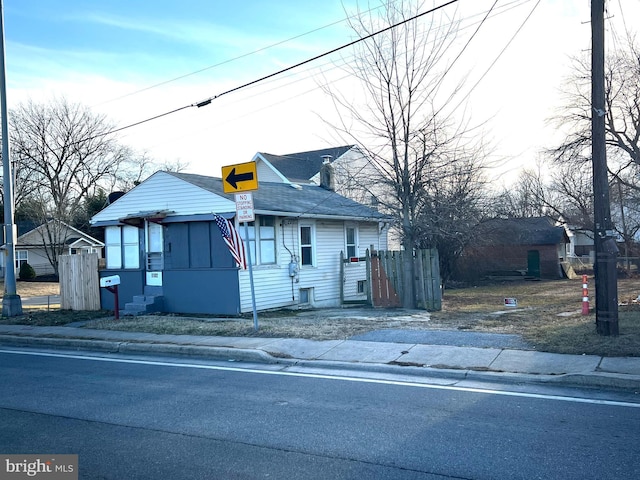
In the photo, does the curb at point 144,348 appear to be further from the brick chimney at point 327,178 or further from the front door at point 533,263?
the front door at point 533,263

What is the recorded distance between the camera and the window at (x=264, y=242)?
676 inches

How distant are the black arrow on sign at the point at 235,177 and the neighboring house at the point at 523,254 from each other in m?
25.0

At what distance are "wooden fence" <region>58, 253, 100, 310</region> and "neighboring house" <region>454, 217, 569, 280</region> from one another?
22.3m

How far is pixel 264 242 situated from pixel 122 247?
5.10 metres

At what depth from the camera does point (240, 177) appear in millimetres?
12164

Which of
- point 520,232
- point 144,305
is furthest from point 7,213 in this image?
point 520,232

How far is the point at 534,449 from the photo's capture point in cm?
529

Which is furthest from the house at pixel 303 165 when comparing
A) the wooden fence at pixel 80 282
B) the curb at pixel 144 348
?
the curb at pixel 144 348

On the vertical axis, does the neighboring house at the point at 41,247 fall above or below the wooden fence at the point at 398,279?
above

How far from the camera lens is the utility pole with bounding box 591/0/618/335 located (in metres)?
9.69

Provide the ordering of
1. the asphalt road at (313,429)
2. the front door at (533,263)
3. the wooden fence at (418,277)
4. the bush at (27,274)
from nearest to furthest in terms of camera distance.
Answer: the asphalt road at (313,429) → the wooden fence at (418,277) → the front door at (533,263) → the bush at (27,274)

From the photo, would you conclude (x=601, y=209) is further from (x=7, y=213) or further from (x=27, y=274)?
(x=27, y=274)

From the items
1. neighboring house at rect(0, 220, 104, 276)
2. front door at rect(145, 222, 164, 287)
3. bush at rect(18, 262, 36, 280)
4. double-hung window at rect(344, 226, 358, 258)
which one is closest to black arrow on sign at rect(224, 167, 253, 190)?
front door at rect(145, 222, 164, 287)

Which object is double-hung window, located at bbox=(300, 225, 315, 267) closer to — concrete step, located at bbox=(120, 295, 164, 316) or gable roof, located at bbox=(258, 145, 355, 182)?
concrete step, located at bbox=(120, 295, 164, 316)
